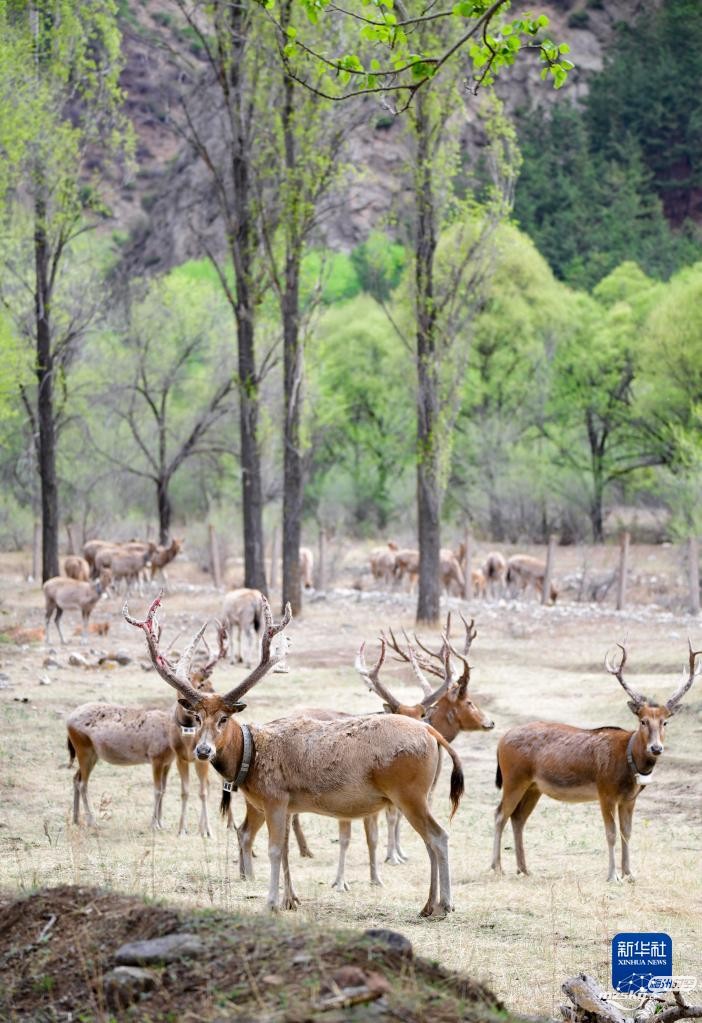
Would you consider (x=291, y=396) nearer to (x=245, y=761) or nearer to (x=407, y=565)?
(x=407, y=565)

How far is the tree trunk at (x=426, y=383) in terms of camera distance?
2638cm

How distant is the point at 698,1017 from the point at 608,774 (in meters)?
4.20

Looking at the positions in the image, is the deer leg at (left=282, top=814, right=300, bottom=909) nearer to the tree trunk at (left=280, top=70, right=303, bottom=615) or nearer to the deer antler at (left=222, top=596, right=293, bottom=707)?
the deer antler at (left=222, top=596, right=293, bottom=707)

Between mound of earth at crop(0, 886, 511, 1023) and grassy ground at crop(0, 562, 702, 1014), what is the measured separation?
0.88 meters

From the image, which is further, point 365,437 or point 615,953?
point 365,437

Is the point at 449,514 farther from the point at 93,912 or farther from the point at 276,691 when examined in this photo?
the point at 93,912

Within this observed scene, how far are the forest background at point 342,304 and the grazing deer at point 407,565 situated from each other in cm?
310

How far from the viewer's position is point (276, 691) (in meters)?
20.0

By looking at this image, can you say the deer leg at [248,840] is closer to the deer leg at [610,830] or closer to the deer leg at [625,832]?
the deer leg at [610,830]

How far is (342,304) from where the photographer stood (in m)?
68.9

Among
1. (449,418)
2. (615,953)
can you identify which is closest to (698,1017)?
(615,953)

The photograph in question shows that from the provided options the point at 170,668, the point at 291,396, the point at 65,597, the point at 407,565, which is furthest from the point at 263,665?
the point at 407,565

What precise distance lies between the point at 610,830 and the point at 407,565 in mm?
24132

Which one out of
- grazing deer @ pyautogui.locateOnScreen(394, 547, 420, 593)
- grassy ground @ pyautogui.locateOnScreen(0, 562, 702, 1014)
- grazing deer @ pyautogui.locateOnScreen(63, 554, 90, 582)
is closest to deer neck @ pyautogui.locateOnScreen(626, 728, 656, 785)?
grassy ground @ pyautogui.locateOnScreen(0, 562, 702, 1014)
